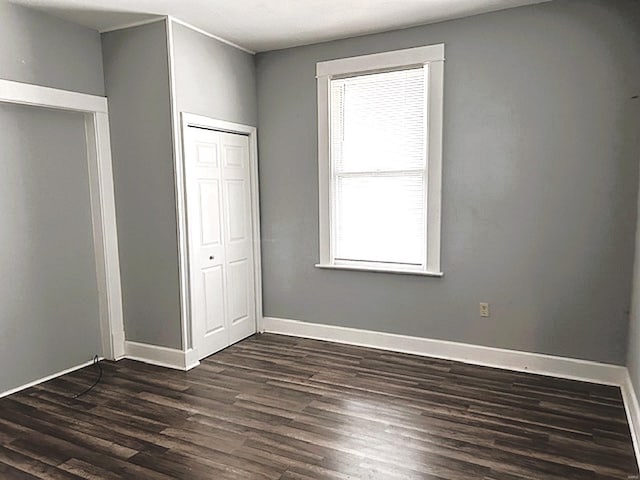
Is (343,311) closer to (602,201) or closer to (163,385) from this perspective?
(163,385)

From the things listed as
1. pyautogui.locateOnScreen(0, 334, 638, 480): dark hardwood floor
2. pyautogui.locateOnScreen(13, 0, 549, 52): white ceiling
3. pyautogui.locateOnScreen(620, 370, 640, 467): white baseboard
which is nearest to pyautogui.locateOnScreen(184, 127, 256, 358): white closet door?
pyautogui.locateOnScreen(0, 334, 638, 480): dark hardwood floor

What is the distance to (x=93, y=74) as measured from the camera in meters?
3.73

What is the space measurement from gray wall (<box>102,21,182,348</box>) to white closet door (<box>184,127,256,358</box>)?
0.18 m

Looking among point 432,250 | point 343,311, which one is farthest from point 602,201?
point 343,311

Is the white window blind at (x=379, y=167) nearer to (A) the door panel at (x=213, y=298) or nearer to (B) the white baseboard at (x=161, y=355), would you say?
(A) the door panel at (x=213, y=298)

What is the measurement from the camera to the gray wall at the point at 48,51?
3156 millimetres

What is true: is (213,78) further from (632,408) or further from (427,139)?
(632,408)

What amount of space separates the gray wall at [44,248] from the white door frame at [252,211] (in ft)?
2.71

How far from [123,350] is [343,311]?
197cm

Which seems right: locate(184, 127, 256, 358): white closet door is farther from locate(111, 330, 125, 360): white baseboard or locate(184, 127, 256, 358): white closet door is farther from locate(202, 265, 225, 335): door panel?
locate(111, 330, 125, 360): white baseboard

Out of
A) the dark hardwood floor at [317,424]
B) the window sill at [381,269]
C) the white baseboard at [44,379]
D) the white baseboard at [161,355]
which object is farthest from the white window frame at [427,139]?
the white baseboard at [44,379]

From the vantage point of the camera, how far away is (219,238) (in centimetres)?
413

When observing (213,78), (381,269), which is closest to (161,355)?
(381,269)

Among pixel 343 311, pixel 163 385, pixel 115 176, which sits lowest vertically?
pixel 163 385
